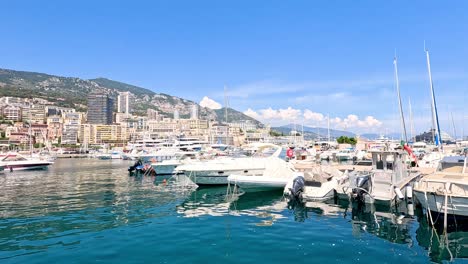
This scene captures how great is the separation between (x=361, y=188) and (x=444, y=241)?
6.08 metres

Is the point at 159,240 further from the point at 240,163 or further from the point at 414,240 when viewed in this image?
the point at 240,163

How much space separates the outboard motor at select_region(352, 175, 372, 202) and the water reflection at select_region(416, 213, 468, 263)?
393 cm

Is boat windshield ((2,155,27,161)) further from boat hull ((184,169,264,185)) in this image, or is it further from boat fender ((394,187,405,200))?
boat fender ((394,187,405,200))

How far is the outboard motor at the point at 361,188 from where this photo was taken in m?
16.7

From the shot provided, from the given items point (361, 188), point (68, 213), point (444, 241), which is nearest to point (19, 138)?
point (68, 213)

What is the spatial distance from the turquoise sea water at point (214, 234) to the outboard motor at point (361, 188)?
0.74 meters

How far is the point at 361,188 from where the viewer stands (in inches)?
653

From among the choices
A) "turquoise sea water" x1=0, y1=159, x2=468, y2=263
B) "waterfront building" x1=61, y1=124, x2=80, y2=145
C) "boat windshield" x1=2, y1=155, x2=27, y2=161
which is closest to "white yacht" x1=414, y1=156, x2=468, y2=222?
"turquoise sea water" x1=0, y1=159, x2=468, y2=263

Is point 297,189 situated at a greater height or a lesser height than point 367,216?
greater

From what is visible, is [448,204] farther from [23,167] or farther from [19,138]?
[19,138]

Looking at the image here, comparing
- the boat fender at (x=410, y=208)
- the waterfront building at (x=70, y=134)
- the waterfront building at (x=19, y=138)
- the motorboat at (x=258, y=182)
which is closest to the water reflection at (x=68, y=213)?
the motorboat at (x=258, y=182)

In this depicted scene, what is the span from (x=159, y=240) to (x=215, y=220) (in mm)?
3479

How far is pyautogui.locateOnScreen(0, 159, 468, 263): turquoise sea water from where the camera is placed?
9273 millimetres

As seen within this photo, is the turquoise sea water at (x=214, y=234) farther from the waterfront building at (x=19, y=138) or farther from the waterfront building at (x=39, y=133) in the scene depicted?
the waterfront building at (x=39, y=133)
